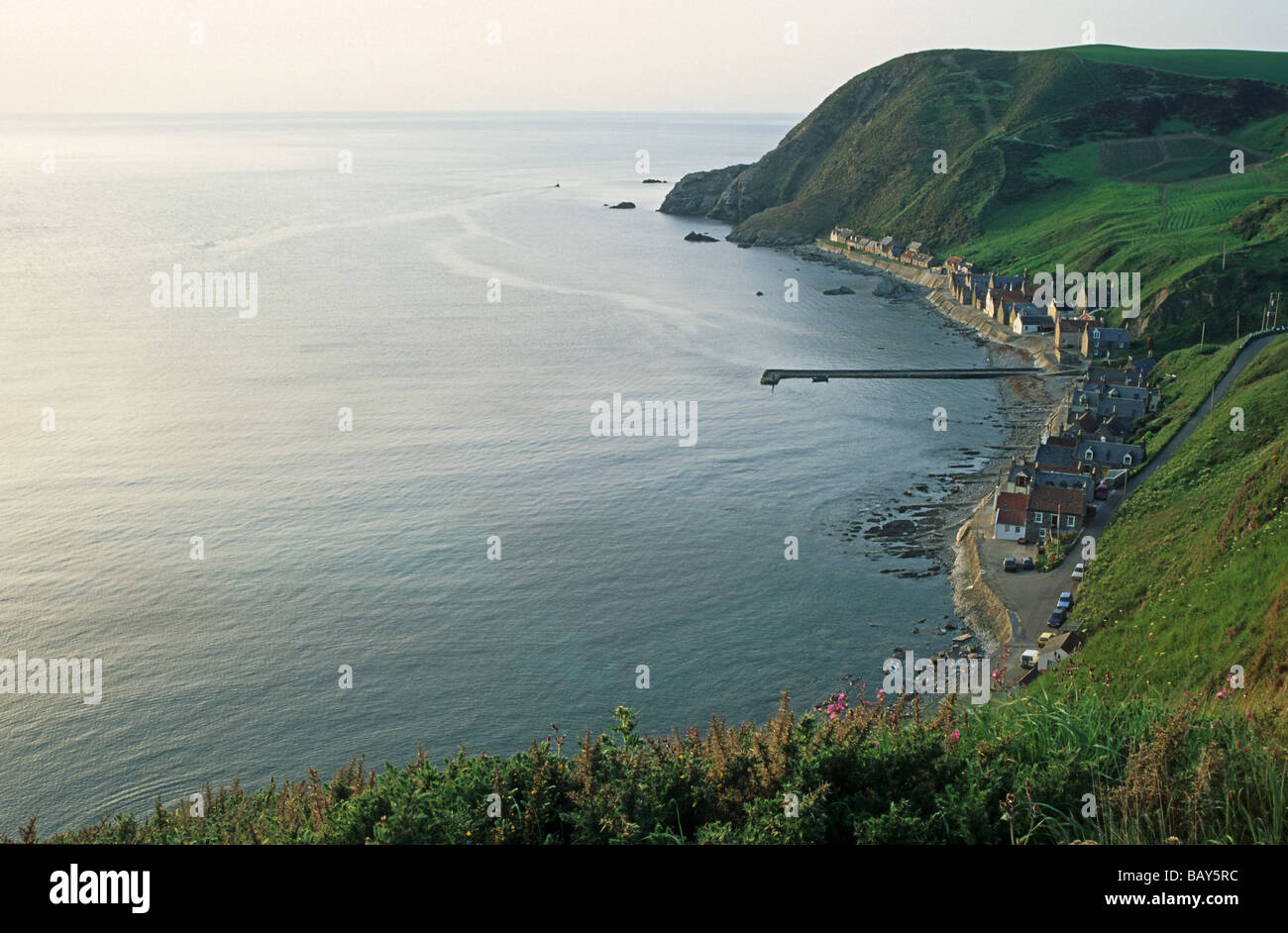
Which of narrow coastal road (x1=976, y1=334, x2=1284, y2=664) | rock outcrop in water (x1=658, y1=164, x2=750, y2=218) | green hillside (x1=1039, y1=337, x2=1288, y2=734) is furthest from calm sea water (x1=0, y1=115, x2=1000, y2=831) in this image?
rock outcrop in water (x1=658, y1=164, x2=750, y2=218)

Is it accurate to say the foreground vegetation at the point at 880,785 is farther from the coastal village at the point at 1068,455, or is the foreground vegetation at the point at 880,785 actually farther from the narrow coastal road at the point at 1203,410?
the narrow coastal road at the point at 1203,410

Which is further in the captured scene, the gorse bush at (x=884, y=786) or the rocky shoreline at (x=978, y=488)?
the rocky shoreline at (x=978, y=488)

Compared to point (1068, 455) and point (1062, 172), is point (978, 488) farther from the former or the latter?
point (1062, 172)

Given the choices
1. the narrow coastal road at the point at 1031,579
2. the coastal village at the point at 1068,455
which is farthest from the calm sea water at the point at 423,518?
the coastal village at the point at 1068,455

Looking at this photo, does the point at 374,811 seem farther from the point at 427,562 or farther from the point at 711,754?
the point at 427,562

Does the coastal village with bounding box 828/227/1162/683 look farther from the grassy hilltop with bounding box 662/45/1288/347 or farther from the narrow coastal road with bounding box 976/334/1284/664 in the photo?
the grassy hilltop with bounding box 662/45/1288/347

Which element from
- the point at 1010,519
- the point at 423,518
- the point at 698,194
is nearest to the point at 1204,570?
the point at 1010,519
